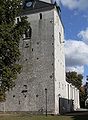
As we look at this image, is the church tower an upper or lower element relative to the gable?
lower

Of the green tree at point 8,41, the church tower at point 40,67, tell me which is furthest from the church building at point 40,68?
the green tree at point 8,41

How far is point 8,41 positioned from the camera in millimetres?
28797

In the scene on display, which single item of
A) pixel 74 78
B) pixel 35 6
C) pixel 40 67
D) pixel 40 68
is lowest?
pixel 40 68

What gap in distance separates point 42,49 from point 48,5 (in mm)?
7351

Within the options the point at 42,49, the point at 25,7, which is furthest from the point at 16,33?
the point at 25,7

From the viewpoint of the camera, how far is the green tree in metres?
28.5

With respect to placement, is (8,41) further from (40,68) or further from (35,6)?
(35,6)

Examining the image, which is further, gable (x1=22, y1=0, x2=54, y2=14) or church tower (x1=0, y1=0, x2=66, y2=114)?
gable (x1=22, y1=0, x2=54, y2=14)

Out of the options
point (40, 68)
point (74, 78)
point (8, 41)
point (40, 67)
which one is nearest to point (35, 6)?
point (40, 67)

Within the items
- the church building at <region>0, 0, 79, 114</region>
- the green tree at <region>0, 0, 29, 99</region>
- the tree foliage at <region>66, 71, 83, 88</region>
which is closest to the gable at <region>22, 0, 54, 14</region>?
the church building at <region>0, 0, 79, 114</region>

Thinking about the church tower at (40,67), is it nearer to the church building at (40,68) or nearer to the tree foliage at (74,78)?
the church building at (40,68)

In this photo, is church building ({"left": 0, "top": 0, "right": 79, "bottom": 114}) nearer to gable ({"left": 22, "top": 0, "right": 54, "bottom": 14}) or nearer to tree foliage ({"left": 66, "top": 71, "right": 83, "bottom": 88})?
gable ({"left": 22, "top": 0, "right": 54, "bottom": 14})

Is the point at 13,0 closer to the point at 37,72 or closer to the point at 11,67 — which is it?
the point at 11,67

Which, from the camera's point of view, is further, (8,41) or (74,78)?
(74,78)
